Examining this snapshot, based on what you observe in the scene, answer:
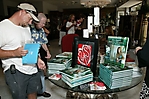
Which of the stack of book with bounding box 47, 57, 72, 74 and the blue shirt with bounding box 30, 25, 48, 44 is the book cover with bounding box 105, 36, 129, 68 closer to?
the stack of book with bounding box 47, 57, 72, 74

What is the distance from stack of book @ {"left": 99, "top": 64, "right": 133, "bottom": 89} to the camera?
1158 mm

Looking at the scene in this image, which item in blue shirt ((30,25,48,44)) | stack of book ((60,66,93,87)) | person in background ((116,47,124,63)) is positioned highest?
blue shirt ((30,25,48,44))

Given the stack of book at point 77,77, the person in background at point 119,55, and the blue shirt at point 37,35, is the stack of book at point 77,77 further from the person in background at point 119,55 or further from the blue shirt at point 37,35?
the blue shirt at point 37,35

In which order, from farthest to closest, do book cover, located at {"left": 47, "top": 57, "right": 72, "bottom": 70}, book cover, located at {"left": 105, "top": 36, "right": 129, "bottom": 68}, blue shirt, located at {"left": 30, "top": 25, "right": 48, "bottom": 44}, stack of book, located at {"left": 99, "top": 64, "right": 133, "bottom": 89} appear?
blue shirt, located at {"left": 30, "top": 25, "right": 48, "bottom": 44}
book cover, located at {"left": 47, "top": 57, "right": 72, "bottom": 70}
book cover, located at {"left": 105, "top": 36, "right": 129, "bottom": 68}
stack of book, located at {"left": 99, "top": 64, "right": 133, "bottom": 89}

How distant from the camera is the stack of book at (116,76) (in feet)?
3.80

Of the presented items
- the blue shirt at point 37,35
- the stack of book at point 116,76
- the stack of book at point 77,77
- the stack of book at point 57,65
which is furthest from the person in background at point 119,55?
the blue shirt at point 37,35

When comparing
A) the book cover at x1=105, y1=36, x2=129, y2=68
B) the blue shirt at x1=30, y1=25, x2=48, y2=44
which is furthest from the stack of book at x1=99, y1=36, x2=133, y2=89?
the blue shirt at x1=30, y1=25, x2=48, y2=44

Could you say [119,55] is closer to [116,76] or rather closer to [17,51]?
[116,76]

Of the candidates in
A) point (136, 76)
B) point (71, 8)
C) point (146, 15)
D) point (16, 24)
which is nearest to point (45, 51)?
point (16, 24)

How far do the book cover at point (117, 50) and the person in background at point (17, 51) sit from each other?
0.74 meters

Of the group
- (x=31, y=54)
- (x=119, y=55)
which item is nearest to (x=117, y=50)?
(x=119, y=55)

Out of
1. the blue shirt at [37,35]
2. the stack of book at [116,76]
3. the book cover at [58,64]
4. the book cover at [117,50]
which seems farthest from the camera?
the blue shirt at [37,35]

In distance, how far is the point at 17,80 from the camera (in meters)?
1.34

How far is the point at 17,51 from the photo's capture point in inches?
45.9
